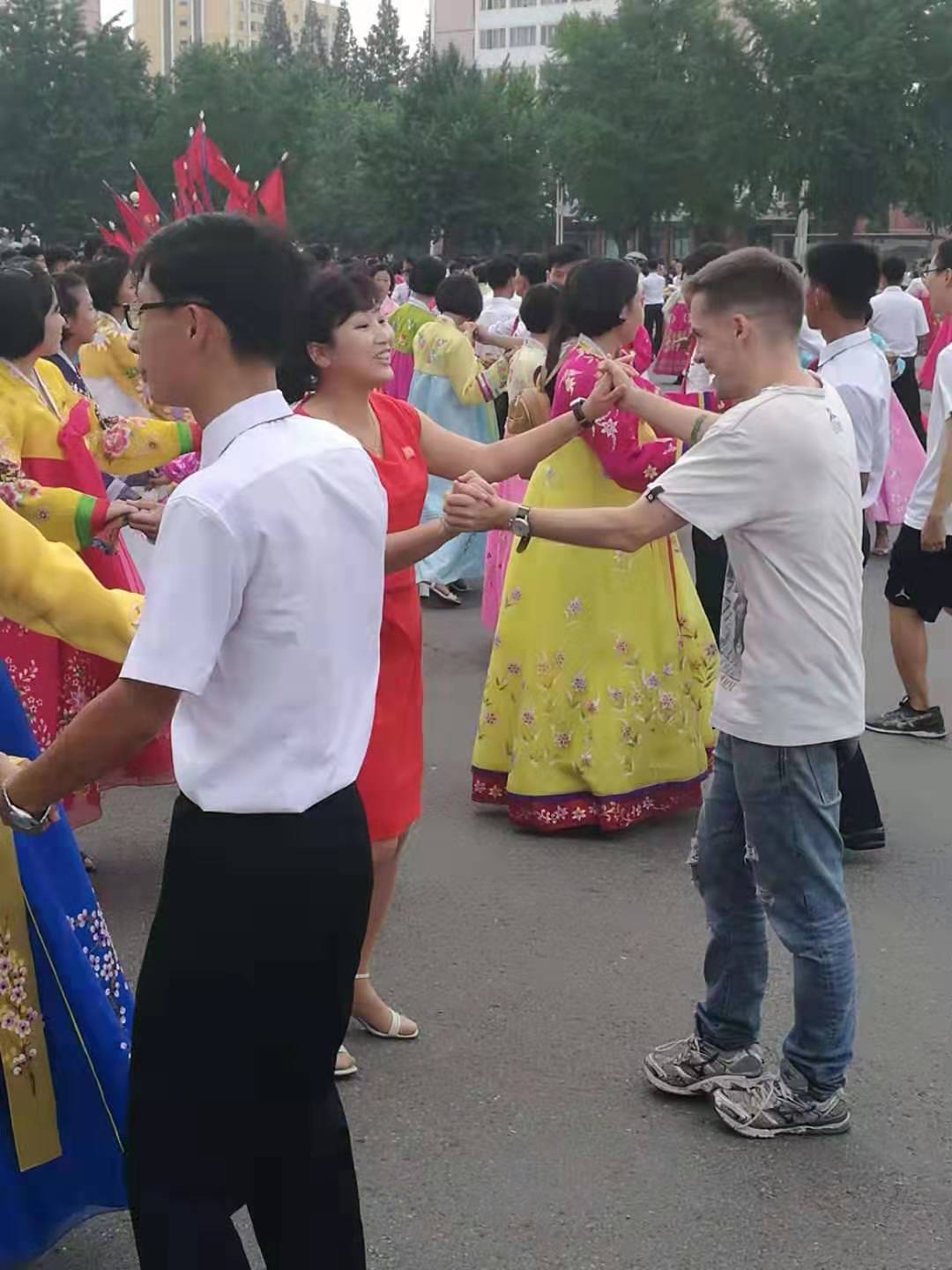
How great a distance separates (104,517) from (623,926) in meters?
1.80

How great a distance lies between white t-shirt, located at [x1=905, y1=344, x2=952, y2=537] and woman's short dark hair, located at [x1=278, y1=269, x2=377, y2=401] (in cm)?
295

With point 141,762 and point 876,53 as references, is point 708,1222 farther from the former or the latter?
point 876,53

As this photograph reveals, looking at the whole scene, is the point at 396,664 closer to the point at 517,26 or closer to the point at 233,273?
the point at 233,273

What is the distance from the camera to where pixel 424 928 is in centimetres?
444

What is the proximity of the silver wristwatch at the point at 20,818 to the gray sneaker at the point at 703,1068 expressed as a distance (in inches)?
68.2

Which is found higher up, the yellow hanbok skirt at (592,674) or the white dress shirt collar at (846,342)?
the white dress shirt collar at (846,342)

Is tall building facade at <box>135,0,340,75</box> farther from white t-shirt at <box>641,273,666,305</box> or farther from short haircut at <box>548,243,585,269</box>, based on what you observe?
short haircut at <box>548,243,585,269</box>

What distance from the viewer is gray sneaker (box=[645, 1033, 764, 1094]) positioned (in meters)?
3.43

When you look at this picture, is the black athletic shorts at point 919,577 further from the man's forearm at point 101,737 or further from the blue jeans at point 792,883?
the man's forearm at point 101,737

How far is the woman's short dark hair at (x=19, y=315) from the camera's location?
447cm

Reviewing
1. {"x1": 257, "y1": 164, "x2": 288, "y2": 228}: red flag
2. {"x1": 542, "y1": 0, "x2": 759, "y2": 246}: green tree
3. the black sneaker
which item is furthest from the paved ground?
{"x1": 542, "y1": 0, "x2": 759, "y2": 246}: green tree

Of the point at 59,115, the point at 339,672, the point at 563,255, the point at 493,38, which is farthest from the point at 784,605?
the point at 493,38

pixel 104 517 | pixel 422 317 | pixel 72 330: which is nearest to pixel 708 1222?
pixel 104 517

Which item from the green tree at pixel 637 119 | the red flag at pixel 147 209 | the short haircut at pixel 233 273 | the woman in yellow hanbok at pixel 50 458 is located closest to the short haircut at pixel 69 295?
the red flag at pixel 147 209
